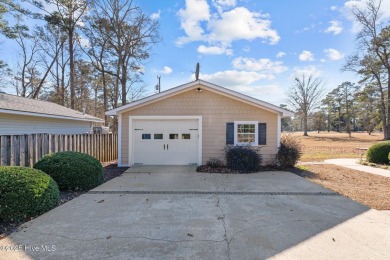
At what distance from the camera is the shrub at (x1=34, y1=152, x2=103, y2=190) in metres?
6.27

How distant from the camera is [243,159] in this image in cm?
985

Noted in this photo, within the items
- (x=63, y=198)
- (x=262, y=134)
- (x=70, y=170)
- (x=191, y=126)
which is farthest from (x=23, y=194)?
(x=262, y=134)

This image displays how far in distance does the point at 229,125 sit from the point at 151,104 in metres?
3.70

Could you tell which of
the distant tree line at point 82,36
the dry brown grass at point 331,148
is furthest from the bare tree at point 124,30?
the dry brown grass at point 331,148

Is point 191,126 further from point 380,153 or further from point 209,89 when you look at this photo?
point 380,153

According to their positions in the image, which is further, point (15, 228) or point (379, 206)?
point (379, 206)

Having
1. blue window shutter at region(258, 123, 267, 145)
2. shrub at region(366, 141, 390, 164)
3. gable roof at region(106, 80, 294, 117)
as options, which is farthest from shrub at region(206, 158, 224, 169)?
shrub at region(366, 141, 390, 164)

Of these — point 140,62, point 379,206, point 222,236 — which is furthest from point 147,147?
point 140,62

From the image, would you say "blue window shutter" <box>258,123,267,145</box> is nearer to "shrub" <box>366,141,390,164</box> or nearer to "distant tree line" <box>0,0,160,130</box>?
"shrub" <box>366,141,390,164</box>

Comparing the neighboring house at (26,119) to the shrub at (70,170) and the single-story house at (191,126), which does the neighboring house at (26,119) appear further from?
the shrub at (70,170)

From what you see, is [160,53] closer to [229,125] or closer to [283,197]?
[229,125]

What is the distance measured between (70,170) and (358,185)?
8.55 metres

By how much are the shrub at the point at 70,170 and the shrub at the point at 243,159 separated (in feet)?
17.7

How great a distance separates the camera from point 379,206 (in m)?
5.29
